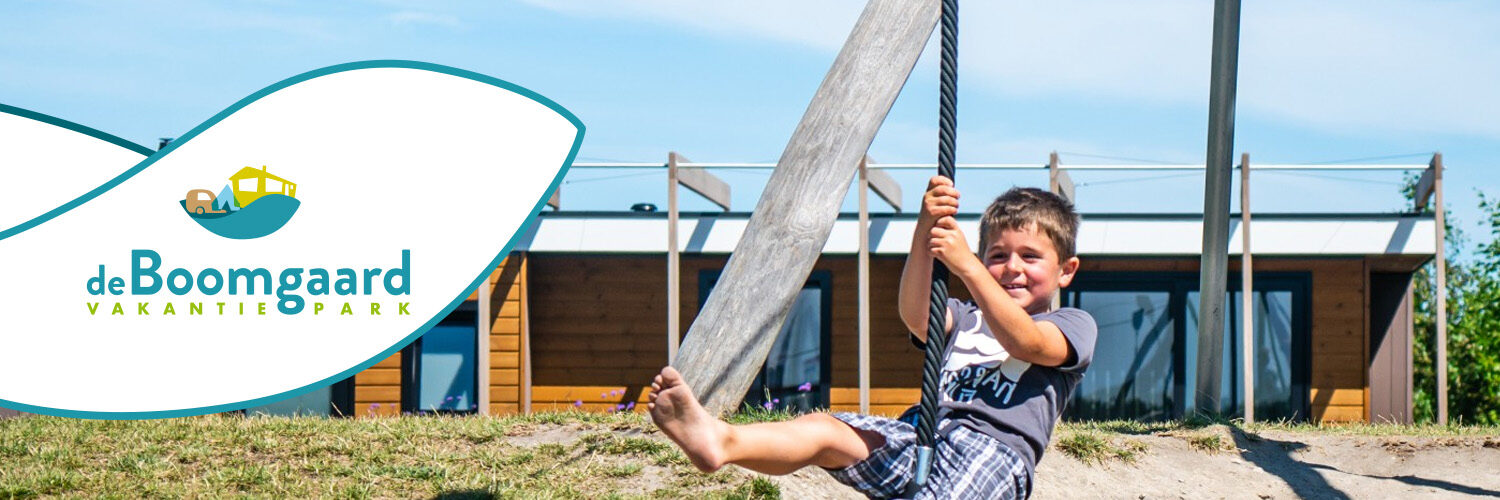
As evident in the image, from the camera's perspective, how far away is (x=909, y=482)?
3.68 meters

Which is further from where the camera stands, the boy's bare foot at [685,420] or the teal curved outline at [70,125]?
the teal curved outline at [70,125]

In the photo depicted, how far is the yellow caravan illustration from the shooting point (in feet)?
26.3

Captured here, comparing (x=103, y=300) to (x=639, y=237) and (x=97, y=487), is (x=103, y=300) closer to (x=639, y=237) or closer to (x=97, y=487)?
(x=97, y=487)

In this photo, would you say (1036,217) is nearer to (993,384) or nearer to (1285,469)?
(993,384)

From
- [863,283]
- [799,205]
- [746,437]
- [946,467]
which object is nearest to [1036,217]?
[946,467]

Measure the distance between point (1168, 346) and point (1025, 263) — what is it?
38.9 ft

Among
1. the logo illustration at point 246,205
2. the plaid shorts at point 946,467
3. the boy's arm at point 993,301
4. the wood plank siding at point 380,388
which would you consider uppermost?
the logo illustration at point 246,205

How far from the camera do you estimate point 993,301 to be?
3328mm

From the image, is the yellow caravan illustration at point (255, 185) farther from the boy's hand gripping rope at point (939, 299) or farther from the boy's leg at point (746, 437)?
the boy's hand gripping rope at point (939, 299)

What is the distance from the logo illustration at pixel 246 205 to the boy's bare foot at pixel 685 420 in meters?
5.52

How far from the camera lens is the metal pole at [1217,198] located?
7.75 metres

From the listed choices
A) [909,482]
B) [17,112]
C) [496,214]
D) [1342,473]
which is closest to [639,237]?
[496,214]

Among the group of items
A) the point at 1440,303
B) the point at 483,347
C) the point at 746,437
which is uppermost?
the point at 1440,303

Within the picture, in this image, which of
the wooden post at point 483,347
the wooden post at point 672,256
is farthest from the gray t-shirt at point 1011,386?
the wooden post at point 483,347
